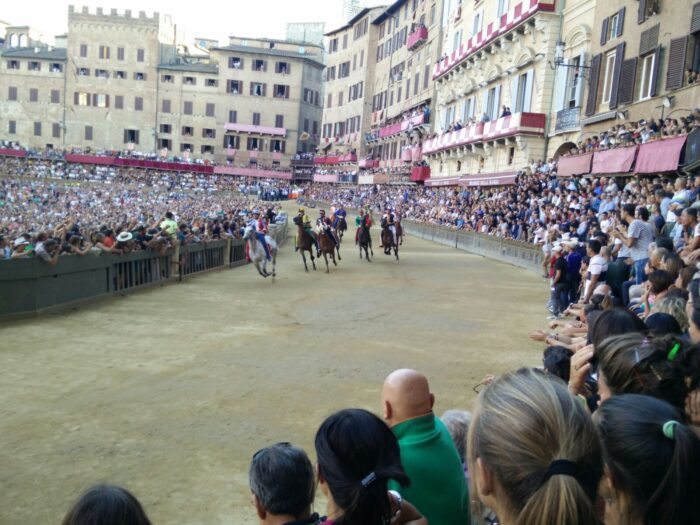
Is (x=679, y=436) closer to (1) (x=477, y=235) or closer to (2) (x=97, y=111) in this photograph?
(1) (x=477, y=235)

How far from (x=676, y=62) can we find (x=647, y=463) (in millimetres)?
20955

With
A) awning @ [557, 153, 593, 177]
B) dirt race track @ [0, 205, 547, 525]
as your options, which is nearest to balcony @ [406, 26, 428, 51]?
awning @ [557, 153, 593, 177]

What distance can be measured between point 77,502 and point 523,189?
2646 cm

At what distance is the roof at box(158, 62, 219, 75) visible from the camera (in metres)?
76.7

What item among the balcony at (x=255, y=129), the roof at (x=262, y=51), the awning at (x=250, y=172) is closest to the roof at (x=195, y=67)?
the roof at (x=262, y=51)

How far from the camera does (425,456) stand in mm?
2752

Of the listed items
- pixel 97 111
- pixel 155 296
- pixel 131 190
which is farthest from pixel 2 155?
pixel 155 296

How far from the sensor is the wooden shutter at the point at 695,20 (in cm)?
1838

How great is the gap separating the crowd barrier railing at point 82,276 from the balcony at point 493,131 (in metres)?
19.5

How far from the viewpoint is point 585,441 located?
191 cm

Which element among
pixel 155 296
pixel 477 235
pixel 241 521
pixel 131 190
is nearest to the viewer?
pixel 241 521

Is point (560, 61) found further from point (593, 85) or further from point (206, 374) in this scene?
point (206, 374)

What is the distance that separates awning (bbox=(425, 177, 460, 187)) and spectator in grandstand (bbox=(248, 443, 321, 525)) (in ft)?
131

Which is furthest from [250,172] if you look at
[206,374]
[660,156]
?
[206,374]
